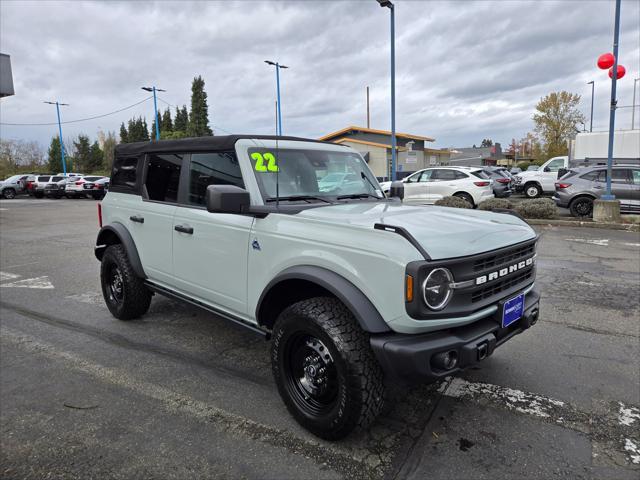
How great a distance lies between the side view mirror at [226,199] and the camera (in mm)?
2744

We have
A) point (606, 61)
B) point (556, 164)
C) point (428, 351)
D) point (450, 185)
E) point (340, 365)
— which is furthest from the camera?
point (556, 164)

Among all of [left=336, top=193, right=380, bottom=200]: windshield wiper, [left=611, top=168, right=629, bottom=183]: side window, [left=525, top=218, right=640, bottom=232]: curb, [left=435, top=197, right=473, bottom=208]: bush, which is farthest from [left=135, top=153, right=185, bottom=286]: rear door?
[left=611, top=168, right=629, bottom=183]: side window

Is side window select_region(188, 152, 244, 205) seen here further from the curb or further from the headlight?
the curb

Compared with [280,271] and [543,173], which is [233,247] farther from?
[543,173]

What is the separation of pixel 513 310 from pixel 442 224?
0.71m

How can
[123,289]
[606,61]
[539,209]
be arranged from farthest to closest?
[539,209], [606,61], [123,289]

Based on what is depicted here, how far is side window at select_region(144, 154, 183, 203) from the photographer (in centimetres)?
398

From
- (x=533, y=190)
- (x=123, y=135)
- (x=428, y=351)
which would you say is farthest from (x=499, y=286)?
(x=123, y=135)

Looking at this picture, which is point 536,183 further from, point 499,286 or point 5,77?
point 5,77

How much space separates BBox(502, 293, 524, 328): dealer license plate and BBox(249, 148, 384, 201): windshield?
5.13 ft

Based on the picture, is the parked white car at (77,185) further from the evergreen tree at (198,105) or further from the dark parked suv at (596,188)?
the dark parked suv at (596,188)

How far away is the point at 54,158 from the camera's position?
6712cm

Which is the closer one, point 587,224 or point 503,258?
point 503,258

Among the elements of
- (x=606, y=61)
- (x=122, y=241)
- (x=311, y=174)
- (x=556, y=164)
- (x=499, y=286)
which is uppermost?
(x=606, y=61)
